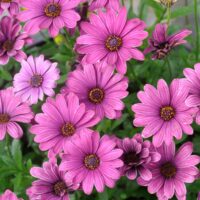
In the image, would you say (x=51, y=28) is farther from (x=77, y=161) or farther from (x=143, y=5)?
(x=143, y=5)

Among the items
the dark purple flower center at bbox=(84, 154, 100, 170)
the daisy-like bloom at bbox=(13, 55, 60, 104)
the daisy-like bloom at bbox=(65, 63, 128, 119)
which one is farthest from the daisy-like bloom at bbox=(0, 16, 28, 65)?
the dark purple flower center at bbox=(84, 154, 100, 170)

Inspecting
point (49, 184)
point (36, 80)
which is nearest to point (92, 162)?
point (49, 184)

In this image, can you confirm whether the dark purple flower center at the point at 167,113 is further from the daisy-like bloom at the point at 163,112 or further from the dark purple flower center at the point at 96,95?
the dark purple flower center at the point at 96,95

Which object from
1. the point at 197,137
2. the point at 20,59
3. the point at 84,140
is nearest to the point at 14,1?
the point at 20,59

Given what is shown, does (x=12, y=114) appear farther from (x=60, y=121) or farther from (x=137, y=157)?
(x=137, y=157)

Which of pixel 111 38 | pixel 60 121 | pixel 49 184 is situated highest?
pixel 111 38

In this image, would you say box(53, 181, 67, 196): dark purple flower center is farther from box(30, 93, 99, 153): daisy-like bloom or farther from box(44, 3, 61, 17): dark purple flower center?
box(44, 3, 61, 17): dark purple flower center
